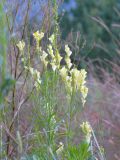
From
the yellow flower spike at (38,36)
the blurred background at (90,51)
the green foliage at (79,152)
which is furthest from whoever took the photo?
the blurred background at (90,51)

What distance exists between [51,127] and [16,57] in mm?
792

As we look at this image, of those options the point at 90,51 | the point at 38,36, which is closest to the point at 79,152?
the point at 38,36

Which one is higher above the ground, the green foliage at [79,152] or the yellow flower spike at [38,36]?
the yellow flower spike at [38,36]

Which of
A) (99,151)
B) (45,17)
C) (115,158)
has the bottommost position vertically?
(115,158)

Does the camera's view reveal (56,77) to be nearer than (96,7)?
Yes

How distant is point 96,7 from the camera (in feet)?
83.9

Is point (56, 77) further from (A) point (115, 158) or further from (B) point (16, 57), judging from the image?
(A) point (115, 158)

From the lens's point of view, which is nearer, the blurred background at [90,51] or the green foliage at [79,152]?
the green foliage at [79,152]

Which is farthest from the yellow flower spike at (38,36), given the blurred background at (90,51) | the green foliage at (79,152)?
the green foliage at (79,152)

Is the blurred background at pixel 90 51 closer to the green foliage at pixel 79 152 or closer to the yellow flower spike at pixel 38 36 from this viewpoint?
the yellow flower spike at pixel 38 36

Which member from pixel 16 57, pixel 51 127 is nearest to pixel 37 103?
pixel 51 127

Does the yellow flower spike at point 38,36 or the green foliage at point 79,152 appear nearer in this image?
the green foliage at point 79,152

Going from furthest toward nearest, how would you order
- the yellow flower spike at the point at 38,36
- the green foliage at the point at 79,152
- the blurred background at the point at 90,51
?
1. the blurred background at the point at 90,51
2. the yellow flower spike at the point at 38,36
3. the green foliage at the point at 79,152

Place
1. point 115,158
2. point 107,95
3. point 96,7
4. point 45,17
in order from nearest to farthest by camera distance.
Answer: point 45,17, point 115,158, point 107,95, point 96,7
